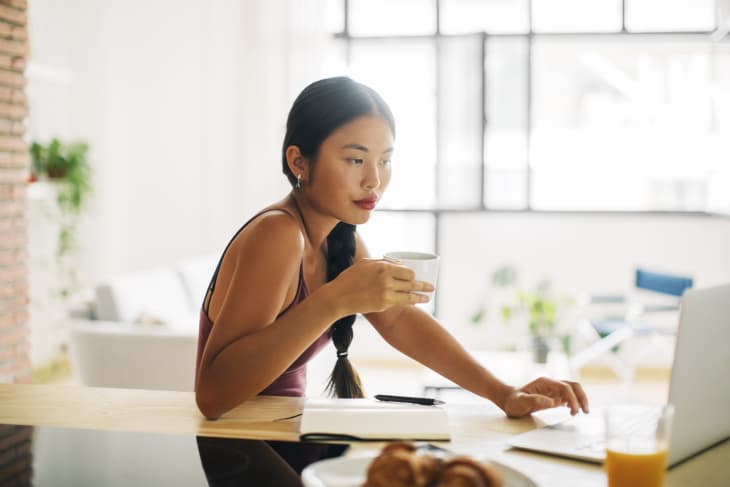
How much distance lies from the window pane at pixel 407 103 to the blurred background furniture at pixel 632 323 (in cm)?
154

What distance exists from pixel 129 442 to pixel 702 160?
5514mm

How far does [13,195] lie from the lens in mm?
3641

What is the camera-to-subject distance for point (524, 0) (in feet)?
18.1

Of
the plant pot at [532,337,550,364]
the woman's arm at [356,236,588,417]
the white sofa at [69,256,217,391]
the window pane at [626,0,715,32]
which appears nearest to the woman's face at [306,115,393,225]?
the woman's arm at [356,236,588,417]

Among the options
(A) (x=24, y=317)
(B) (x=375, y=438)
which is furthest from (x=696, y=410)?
(A) (x=24, y=317)

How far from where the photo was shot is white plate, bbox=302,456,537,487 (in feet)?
2.54

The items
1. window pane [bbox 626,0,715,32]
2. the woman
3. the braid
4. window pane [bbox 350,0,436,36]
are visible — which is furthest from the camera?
window pane [bbox 350,0,436,36]

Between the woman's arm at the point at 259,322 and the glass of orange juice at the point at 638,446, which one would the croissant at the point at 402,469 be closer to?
the glass of orange juice at the point at 638,446

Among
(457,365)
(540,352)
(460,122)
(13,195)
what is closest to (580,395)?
(457,365)

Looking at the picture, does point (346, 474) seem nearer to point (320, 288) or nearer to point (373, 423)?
point (373, 423)

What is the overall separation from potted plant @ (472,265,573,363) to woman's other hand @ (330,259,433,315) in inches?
126

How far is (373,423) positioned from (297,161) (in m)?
0.50

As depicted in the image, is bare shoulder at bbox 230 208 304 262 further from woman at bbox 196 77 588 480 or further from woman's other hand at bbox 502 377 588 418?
woman's other hand at bbox 502 377 588 418

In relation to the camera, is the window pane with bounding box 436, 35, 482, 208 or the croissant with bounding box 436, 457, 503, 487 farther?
the window pane with bounding box 436, 35, 482, 208
